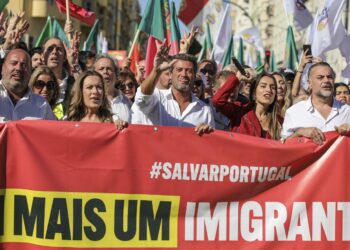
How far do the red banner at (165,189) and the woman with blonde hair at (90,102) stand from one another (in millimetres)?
445

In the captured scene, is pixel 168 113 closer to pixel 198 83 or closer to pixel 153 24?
pixel 198 83

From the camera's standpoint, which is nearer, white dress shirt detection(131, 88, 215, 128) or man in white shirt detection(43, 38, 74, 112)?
white dress shirt detection(131, 88, 215, 128)

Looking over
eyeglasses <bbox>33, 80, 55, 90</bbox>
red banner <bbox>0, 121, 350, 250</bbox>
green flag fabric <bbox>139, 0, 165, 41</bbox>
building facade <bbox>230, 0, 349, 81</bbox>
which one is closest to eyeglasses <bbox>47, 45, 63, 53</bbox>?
eyeglasses <bbox>33, 80, 55, 90</bbox>

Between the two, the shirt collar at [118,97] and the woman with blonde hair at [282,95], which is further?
the woman with blonde hair at [282,95]

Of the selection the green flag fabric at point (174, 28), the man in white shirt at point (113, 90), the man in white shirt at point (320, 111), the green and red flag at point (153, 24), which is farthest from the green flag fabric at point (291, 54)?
the man in white shirt at point (320, 111)

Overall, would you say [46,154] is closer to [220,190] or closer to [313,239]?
[220,190]

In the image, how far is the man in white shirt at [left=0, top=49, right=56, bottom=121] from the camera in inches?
257

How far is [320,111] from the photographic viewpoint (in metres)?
7.10

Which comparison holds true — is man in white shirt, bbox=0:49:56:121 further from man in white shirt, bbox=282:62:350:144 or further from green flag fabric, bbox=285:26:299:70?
green flag fabric, bbox=285:26:299:70

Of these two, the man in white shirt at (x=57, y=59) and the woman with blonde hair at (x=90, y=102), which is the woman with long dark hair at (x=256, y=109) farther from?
the man in white shirt at (x=57, y=59)

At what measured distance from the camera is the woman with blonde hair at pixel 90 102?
674 centimetres

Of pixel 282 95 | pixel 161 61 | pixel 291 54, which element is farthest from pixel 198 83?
pixel 291 54

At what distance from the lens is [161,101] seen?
697 cm

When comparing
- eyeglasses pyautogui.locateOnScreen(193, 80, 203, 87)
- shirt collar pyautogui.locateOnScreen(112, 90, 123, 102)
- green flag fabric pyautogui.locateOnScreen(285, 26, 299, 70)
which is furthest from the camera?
green flag fabric pyautogui.locateOnScreen(285, 26, 299, 70)
